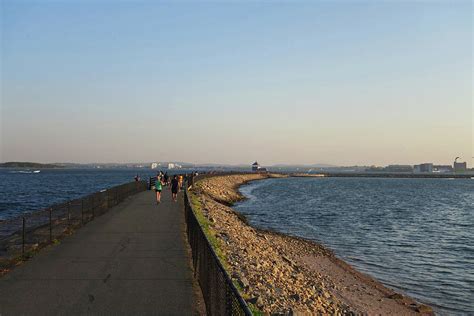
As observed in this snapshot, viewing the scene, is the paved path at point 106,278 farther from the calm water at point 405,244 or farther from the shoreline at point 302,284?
the calm water at point 405,244

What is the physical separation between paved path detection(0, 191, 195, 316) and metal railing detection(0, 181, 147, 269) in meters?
0.49

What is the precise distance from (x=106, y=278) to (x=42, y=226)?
582 centimetres

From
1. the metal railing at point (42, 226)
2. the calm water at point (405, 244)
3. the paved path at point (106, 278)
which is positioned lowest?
the calm water at point (405, 244)

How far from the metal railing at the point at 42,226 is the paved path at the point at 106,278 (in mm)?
487

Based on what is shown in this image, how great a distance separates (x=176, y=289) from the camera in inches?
358

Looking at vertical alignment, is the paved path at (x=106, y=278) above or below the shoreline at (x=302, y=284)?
above

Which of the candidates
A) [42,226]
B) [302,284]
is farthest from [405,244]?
[42,226]

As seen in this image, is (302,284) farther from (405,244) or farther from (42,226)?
(405,244)

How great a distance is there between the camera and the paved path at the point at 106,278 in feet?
26.2

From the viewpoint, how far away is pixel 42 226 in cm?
1453

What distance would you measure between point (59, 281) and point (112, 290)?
149 cm

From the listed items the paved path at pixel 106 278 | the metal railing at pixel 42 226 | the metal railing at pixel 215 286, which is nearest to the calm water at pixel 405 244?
the metal railing at pixel 215 286

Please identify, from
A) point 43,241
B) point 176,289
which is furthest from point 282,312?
point 43,241

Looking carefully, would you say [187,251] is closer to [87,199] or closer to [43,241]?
[43,241]
